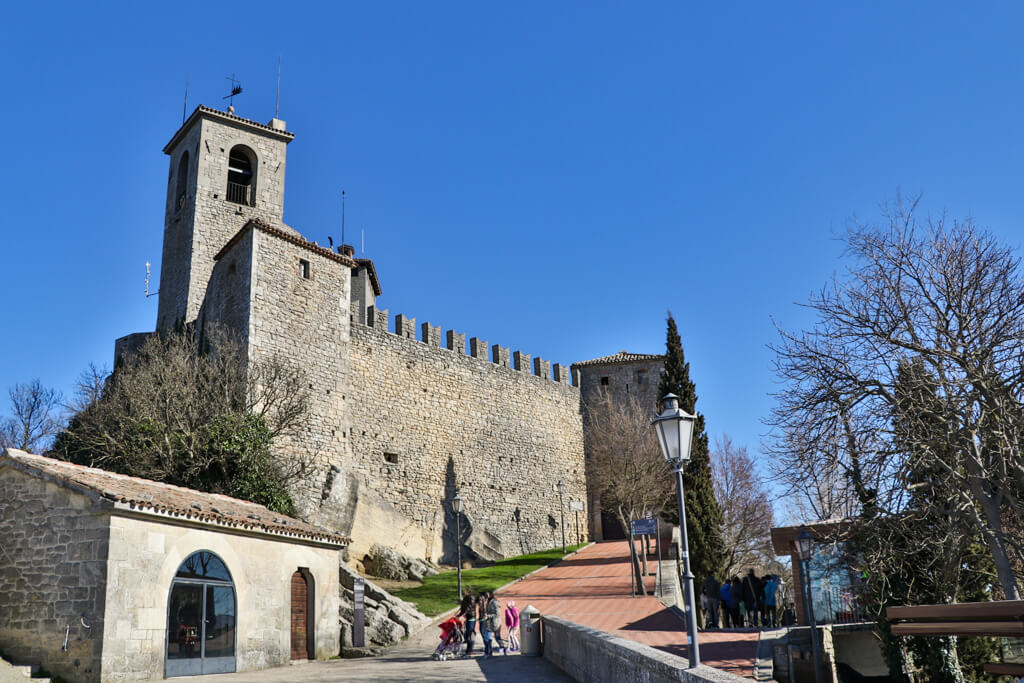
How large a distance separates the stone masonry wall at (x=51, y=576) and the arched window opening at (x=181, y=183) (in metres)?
20.5

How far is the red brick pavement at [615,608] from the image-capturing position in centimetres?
1497

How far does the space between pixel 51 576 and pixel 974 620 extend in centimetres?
1210

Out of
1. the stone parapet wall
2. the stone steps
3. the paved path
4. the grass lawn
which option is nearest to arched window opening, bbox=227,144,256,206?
the grass lawn

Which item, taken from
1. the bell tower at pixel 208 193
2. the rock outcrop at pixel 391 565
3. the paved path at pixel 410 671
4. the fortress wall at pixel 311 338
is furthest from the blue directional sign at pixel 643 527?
the bell tower at pixel 208 193

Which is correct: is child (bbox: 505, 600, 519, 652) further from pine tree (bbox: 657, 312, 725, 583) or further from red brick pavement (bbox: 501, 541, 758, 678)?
pine tree (bbox: 657, 312, 725, 583)

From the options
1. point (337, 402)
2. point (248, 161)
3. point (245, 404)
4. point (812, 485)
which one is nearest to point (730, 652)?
point (812, 485)

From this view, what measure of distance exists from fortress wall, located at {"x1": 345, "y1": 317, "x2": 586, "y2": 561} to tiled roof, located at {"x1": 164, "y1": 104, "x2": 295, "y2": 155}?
890 cm

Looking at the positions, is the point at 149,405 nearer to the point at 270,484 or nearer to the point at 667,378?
the point at 270,484

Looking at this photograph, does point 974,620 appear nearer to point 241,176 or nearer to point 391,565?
point 391,565

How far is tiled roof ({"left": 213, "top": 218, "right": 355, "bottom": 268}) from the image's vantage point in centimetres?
2595

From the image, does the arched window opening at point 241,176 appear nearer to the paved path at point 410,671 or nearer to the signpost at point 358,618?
the signpost at point 358,618

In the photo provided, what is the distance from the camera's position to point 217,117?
104 ft

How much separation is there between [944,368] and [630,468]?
58.2 ft

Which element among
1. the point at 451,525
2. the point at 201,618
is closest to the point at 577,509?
the point at 451,525
